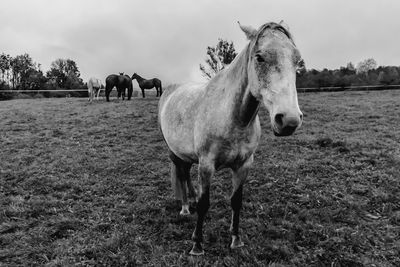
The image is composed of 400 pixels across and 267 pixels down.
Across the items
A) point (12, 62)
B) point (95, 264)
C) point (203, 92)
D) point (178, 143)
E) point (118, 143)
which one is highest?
point (12, 62)

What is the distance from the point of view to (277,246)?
11.5 ft

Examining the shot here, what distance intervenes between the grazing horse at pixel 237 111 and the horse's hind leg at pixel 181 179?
63 centimetres

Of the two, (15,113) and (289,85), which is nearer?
(289,85)

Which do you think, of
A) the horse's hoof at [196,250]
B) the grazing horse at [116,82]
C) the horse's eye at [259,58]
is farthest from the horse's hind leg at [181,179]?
the grazing horse at [116,82]

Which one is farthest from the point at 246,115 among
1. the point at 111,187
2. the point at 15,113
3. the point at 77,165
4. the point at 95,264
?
the point at 15,113

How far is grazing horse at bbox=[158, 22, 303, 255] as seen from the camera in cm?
215

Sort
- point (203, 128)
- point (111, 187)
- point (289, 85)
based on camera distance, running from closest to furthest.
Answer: point (289, 85)
point (203, 128)
point (111, 187)

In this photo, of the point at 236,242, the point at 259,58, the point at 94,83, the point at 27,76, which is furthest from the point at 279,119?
the point at 27,76

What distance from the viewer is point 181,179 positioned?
15.0ft

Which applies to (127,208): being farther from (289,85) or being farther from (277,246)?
(289,85)

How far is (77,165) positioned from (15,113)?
10400 mm

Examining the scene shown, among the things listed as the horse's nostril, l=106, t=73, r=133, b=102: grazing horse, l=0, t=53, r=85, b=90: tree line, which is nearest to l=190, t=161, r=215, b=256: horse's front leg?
the horse's nostril

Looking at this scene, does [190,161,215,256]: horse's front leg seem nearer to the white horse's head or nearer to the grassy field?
the grassy field

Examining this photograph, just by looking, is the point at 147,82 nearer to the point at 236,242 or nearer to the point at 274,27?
the point at 236,242
